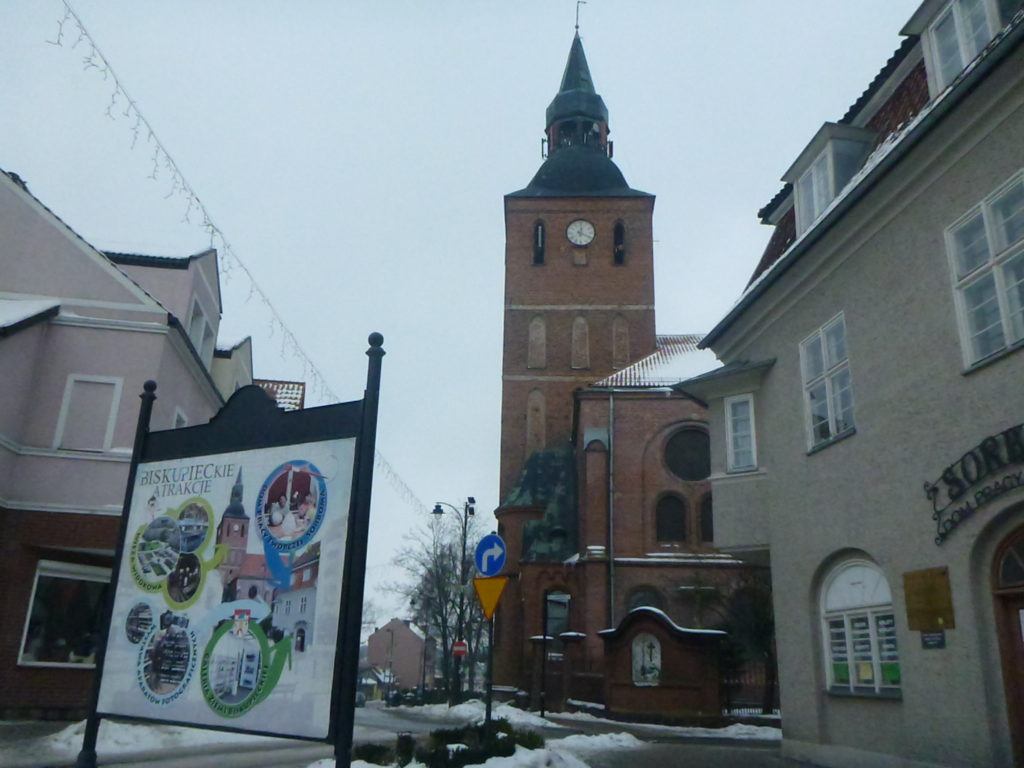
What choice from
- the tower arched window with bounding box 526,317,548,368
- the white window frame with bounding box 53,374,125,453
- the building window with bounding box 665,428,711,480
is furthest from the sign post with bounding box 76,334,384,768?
the tower arched window with bounding box 526,317,548,368

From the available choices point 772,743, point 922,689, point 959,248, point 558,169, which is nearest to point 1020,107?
point 959,248

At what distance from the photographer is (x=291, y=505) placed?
7434 millimetres

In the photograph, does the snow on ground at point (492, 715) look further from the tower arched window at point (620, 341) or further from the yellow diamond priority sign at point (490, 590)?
the tower arched window at point (620, 341)

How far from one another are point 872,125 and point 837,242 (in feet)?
7.24

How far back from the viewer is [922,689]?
31.8 feet

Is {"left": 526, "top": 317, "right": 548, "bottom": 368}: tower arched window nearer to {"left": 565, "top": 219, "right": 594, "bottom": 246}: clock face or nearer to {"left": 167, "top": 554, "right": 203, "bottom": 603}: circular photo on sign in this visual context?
{"left": 565, "top": 219, "right": 594, "bottom": 246}: clock face

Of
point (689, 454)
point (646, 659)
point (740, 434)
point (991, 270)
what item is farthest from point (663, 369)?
point (991, 270)

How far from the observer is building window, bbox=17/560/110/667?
16.2 meters

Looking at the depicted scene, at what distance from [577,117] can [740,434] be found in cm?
3933

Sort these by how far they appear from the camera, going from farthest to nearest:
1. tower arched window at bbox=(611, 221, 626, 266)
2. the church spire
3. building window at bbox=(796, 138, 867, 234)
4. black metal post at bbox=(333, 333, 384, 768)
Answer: the church spire → tower arched window at bbox=(611, 221, 626, 266) → building window at bbox=(796, 138, 867, 234) → black metal post at bbox=(333, 333, 384, 768)

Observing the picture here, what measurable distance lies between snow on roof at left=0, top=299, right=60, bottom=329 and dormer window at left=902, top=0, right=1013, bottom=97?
50.5 feet

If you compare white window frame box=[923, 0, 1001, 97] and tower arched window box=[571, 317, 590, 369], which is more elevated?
tower arched window box=[571, 317, 590, 369]

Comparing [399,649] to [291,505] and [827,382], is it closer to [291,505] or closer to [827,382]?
[827,382]

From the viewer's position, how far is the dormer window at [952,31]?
9.63 m
